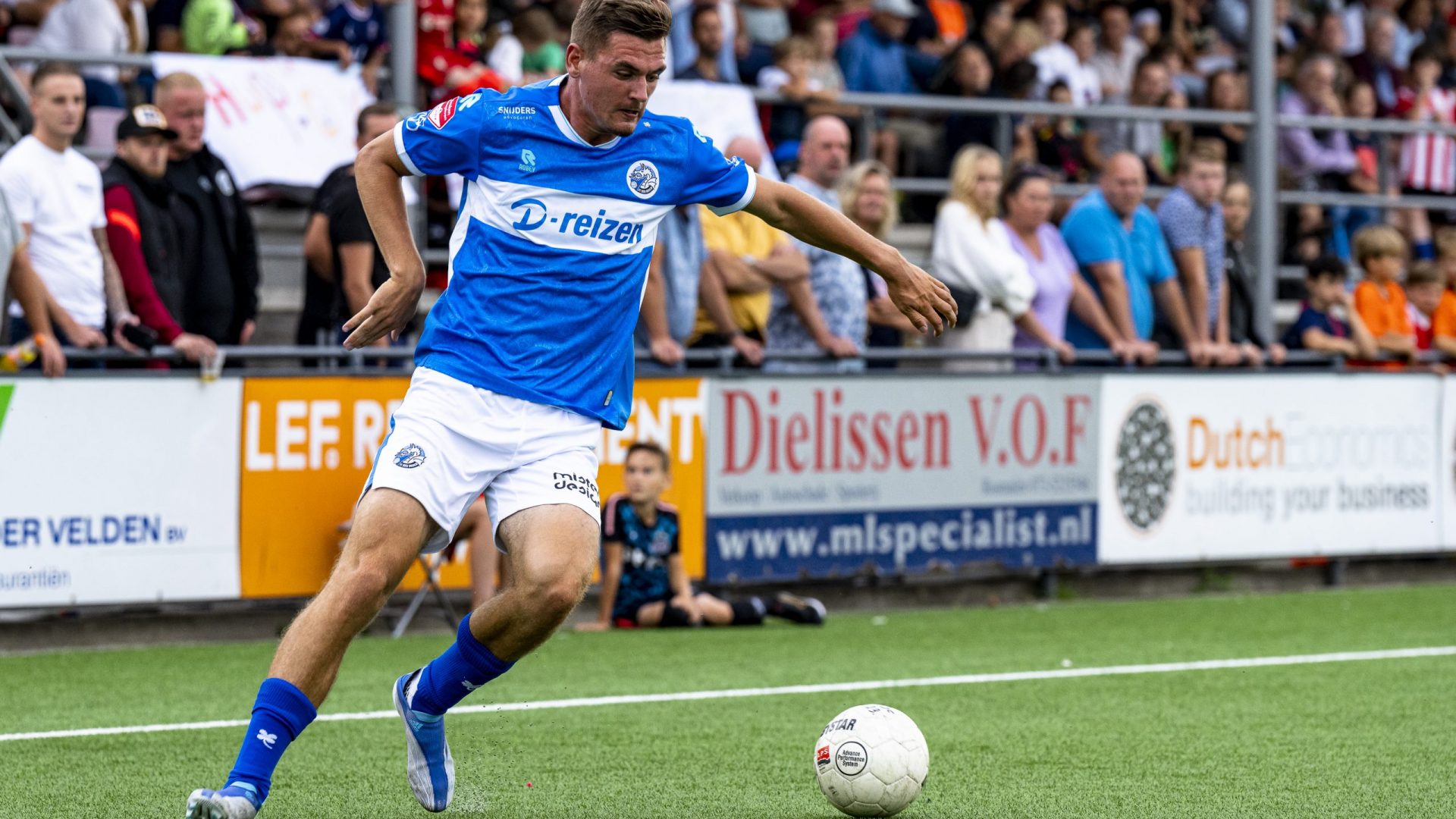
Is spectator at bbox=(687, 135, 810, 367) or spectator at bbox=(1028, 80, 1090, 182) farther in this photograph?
spectator at bbox=(1028, 80, 1090, 182)

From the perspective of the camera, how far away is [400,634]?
10562 millimetres

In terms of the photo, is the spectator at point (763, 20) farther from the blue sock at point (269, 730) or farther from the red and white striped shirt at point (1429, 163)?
the blue sock at point (269, 730)

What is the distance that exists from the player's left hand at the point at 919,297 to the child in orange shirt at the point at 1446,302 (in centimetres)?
950

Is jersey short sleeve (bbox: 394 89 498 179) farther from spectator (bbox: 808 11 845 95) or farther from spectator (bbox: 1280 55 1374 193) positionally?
spectator (bbox: 1280 55 1374 193)

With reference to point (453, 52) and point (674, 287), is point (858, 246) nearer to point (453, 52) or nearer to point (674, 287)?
point (674, 287)

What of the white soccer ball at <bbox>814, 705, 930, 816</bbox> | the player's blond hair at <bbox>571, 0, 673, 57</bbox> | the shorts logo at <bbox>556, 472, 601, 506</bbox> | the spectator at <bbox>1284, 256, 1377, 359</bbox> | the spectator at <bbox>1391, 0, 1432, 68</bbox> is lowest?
the white soccer ball at <bbox>814, 705, 930, 816</bbox>

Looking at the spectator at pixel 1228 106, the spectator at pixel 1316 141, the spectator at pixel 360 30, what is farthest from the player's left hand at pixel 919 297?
the spectator at pixel 1316 141

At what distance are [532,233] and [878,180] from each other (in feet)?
20.9

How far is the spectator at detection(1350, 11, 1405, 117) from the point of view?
59.6 feet

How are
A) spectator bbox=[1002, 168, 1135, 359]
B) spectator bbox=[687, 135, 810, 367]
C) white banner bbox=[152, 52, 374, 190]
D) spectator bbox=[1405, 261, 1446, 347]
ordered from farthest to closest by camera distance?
spectator bbox=[1405, 261, 1446, 347], spectator bbox=[1002, 168, 1135, 359], spectator bbox=[687, 135, 810, 367], white banner bbox=[152, 52, 374, 190]

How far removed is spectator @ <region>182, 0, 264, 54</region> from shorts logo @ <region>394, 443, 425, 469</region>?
7763mm

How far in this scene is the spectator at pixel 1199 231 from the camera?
1331 cm

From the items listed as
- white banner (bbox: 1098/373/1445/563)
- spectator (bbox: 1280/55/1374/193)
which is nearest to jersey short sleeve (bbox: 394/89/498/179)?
white banner (bbox: 1098/373/1445/563)

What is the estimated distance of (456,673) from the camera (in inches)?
221
